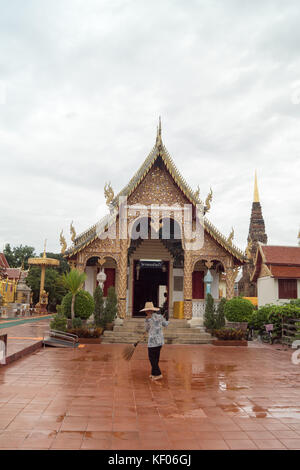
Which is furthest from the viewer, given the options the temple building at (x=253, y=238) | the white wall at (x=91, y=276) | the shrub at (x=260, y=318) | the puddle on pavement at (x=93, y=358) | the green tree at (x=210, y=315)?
the temple building at (x=253, y=238)

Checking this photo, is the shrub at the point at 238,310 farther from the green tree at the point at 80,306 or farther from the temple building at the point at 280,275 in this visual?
the temple building at the point at 280,275

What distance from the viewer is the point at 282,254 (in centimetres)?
2031

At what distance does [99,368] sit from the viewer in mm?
7992

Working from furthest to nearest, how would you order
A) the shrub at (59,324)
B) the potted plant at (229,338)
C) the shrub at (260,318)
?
the shrub at (260,318)
the potted plant at (229,338)
the shrub at (59,324)

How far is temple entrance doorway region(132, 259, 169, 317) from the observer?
57.2ft

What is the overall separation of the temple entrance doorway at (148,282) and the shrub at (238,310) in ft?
13.2

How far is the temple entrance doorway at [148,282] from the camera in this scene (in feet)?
57.2

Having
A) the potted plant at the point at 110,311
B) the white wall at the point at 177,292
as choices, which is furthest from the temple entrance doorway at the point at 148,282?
the potted plant at the point at 110,311

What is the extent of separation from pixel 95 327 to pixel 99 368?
17.0 ft

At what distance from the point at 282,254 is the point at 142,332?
34.3ft

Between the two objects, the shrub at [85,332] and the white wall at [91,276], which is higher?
the white wall at [91,276]

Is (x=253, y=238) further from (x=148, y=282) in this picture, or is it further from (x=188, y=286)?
(x=188, y=286)

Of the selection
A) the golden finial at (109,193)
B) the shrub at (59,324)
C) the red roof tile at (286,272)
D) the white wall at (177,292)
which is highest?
the golden finial at (109,193)

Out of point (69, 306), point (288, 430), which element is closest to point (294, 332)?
point (69, 306)
